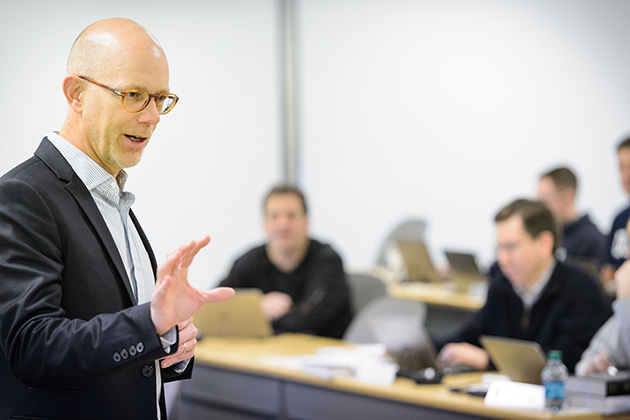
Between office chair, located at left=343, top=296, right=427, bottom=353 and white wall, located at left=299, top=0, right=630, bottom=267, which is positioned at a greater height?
white wall, located at left=299, top=0, right=630, bottom=267

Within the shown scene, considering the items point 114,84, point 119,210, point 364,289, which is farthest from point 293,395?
point 114,84

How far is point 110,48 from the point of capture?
4.25 feet

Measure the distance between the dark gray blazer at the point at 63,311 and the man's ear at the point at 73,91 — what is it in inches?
3.5

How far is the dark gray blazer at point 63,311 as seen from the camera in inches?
44.7

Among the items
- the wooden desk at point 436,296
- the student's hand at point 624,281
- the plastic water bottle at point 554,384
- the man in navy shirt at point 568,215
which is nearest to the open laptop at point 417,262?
the wooden desk at point 436,296

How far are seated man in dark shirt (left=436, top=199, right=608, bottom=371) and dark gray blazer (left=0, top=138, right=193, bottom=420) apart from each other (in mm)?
2192

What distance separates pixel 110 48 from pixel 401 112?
19.6 feet

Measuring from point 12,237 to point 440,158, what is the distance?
5.91 meters

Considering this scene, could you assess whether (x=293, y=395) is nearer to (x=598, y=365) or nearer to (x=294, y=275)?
(x=294, y=275)

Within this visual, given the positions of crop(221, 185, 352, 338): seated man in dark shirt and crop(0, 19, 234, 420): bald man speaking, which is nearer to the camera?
crop(0, 19, 234, 420): bald man speaking

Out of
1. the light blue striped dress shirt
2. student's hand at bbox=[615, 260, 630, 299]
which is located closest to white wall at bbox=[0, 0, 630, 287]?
student's hand at bbox=[615, 260, 630, 299]

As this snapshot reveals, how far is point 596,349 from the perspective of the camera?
117 inches

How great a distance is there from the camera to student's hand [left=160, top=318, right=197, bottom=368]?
127cm

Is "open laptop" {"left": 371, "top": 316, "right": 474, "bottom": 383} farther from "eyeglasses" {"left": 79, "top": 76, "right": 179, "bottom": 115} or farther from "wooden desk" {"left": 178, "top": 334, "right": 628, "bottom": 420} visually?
"eyeglasses" {"left": 79, "top": 76, "right": 179, "bottom": 115}
